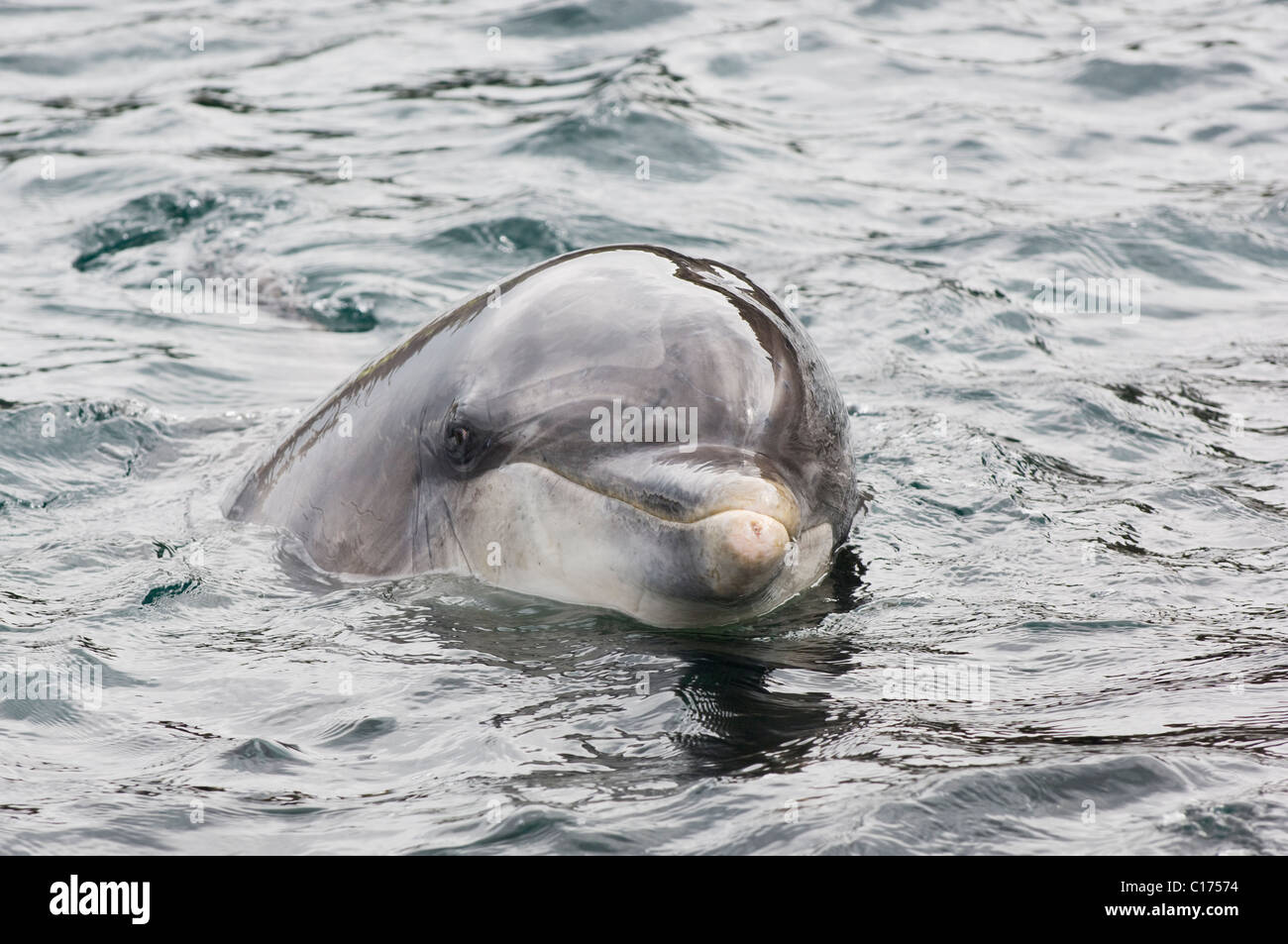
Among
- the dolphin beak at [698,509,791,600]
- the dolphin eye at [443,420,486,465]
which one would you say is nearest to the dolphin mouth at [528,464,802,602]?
the dolphin beak at [698,509,791,600]

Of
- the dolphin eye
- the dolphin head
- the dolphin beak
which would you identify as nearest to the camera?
the dolphin beak

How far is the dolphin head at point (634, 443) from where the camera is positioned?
490cm

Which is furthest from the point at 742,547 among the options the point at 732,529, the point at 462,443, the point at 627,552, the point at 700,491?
the point at 462,443

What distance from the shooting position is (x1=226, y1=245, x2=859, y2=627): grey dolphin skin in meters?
4.95

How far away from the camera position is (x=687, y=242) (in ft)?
38.1

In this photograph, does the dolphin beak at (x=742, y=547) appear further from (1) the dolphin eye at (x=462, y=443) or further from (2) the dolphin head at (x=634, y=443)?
(1) the dolphin eye at (x=462, y=443)

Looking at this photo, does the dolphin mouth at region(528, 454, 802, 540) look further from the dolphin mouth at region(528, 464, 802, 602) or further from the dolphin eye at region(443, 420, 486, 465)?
the dolphin eye at region(443, 420, 486, 465)

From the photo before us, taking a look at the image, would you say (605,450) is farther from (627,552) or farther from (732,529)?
(732,529)

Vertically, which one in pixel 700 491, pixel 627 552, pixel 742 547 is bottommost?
pixel 627 552

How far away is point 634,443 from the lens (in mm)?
5180

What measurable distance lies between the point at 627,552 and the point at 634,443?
0.34 m

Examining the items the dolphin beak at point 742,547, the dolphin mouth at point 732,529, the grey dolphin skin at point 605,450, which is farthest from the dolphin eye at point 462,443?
the dolphin beak at point 742,547

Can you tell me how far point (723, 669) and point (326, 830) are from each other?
1.38 meters
